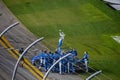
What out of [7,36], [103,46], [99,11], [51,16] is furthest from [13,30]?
[99,11]

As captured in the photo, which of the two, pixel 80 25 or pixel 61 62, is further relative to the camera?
pixel 80 25

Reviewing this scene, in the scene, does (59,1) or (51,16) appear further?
(59,1)

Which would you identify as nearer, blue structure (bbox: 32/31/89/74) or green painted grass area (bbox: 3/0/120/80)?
blue structure (bbox: 32/31/89/74)

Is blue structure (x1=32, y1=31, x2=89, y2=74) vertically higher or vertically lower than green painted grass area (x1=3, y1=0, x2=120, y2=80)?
higher

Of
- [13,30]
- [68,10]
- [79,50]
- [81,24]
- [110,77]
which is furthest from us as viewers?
[68,10]

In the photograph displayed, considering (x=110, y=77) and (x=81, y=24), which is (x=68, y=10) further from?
(x=110, y=77)

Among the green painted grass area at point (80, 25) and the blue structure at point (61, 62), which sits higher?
the blue structure at point (61, 62)

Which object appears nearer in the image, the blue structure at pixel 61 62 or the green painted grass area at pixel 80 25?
the blue structure at pixel 61 62

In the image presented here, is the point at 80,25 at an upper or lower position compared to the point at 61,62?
lower
